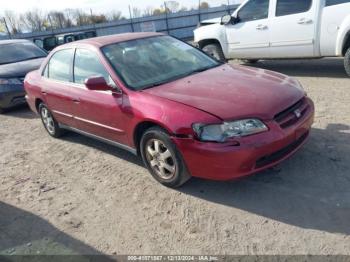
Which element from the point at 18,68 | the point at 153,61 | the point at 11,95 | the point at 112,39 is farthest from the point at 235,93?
the point at 18,68

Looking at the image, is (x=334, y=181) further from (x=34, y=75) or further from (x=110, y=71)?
(x=34, y=75)

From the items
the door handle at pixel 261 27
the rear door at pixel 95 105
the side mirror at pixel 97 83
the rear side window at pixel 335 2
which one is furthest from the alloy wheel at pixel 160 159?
the door handle at pixel 261 27

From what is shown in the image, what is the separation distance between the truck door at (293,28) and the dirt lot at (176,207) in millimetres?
2676

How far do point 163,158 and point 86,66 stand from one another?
1.77 meters

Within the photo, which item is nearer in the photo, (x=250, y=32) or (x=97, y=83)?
(x=97, y=83)

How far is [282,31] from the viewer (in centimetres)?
785

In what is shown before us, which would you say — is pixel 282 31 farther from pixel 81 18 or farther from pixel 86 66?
pixel 81 18

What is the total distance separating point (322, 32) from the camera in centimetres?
725

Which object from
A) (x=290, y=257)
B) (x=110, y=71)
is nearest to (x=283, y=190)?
(x=290, y=257)

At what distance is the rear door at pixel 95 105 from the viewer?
432cm

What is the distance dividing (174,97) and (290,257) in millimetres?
1841

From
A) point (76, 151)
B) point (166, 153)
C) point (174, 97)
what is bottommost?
point (76, 151)

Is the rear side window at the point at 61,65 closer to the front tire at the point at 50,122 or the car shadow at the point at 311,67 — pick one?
the front tire at the point at 50,122

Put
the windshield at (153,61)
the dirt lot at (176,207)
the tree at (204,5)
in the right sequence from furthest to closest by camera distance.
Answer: the tree at (204,5) → the windshield at (153,61) → the dirt lot at (176,207)
